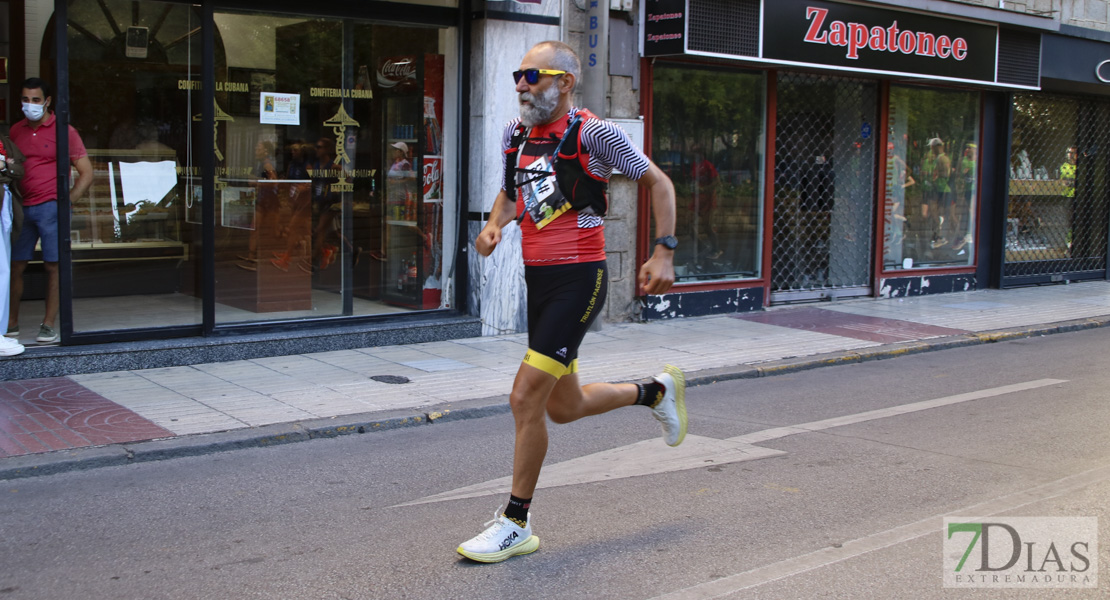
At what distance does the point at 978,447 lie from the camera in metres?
6.45

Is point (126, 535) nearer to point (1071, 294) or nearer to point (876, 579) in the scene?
point (876, 579)

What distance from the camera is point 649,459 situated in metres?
6.23

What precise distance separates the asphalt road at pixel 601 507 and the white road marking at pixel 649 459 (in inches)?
0.8

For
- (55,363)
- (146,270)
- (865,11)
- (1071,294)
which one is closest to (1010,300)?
(1071,294)

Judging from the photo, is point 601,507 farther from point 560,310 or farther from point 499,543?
point 560,310

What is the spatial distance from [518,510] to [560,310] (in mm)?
854

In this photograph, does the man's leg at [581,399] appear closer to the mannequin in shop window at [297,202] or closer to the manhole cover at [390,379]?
the manhole cover at [390,379]

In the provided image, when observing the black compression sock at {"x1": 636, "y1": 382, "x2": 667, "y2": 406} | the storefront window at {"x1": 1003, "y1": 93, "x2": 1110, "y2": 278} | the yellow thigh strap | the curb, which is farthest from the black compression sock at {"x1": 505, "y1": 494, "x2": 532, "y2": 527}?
the storefront window at {"x1": 1003, "y1": 93, "x2": 1110, "y2": 278}

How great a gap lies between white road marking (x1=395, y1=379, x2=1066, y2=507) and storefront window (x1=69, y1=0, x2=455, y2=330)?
4579 mm

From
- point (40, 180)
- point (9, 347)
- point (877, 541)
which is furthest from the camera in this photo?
point (40, 180)

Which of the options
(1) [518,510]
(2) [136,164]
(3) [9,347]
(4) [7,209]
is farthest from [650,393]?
(2) [136,164]

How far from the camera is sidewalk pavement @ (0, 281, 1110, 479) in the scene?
6504mm

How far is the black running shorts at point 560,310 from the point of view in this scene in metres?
4.47

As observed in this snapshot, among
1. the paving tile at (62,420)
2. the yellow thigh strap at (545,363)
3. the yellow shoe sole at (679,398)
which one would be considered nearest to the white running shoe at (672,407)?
the yellow shoe sole at (679,398)
